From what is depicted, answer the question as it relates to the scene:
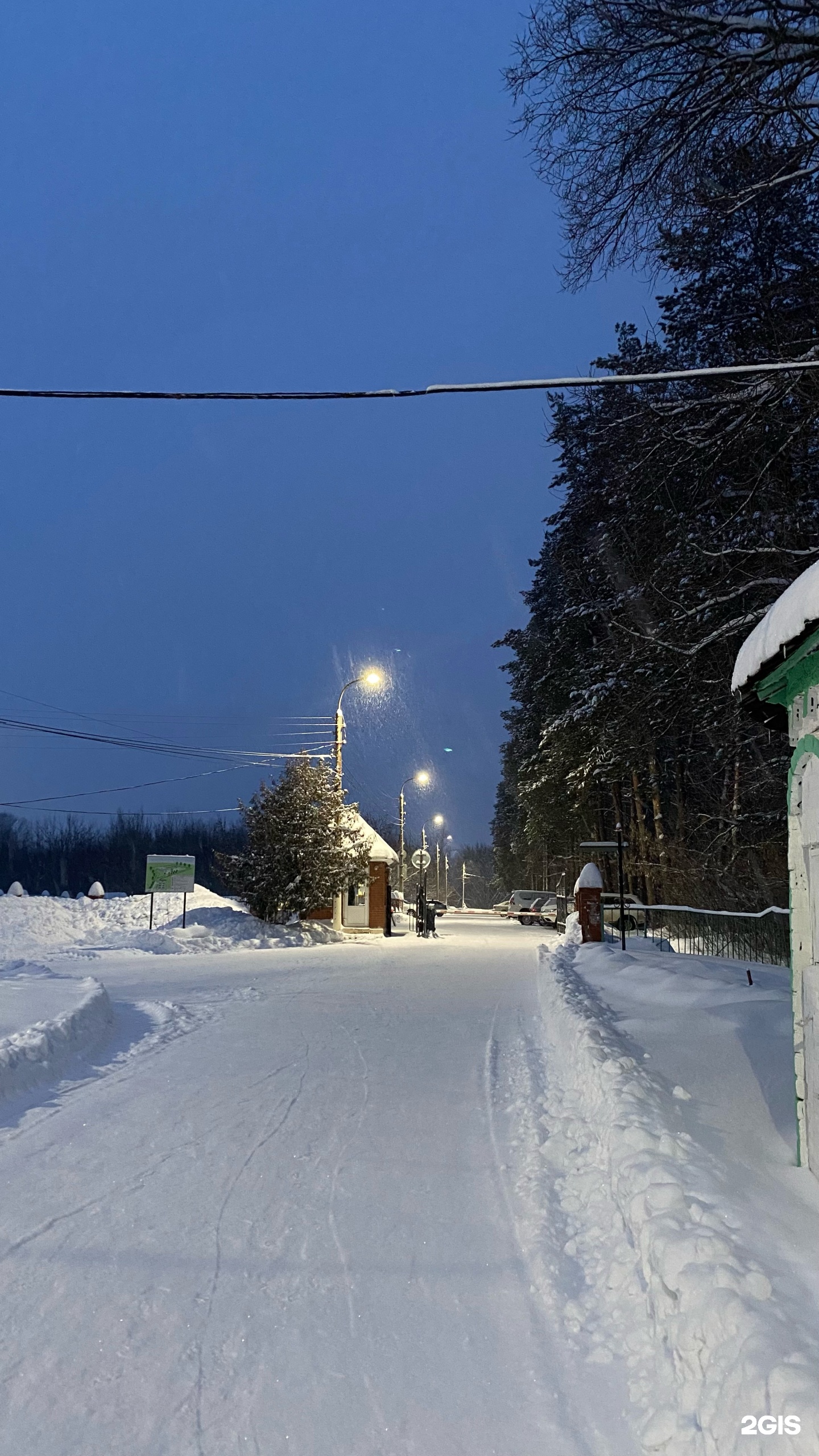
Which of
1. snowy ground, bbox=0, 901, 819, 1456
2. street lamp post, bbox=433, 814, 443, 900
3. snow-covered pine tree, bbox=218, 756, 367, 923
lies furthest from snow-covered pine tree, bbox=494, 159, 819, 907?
street lamp post, bbox=433, 814, 443, 900

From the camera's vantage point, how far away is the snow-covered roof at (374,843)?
33494 mm

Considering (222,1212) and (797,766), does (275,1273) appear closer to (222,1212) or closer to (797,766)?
(222,1212)

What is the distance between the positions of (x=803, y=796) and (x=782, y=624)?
1032mm

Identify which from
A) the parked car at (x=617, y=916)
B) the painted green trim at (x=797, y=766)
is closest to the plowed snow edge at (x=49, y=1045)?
the painted green trim at (x=797, y=766)

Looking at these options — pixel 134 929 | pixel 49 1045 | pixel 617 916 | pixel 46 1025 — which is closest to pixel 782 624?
pixel 49 1045

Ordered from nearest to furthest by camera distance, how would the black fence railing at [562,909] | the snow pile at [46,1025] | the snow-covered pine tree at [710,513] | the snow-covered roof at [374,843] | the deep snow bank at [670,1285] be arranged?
the deep snow bank at [670,1285], the snow pile at [46,1025], the snow-covered pine tree at [710,513], the snow-covered roof at [374,843], the black fence railing at [562,909]

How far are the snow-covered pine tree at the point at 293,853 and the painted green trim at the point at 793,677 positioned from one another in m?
25.2

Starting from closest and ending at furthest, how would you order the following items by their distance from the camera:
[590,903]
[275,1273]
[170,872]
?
[275,1273]
[590,903]
[170,872]

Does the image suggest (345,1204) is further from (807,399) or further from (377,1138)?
(807,399)

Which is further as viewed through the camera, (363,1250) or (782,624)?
(782,624)

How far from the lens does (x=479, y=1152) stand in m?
6.92

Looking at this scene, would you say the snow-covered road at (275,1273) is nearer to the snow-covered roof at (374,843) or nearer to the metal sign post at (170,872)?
the metal sign post at (170,872)

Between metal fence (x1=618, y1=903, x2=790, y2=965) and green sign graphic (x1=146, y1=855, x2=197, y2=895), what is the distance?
13.5m

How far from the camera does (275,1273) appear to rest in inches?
189
